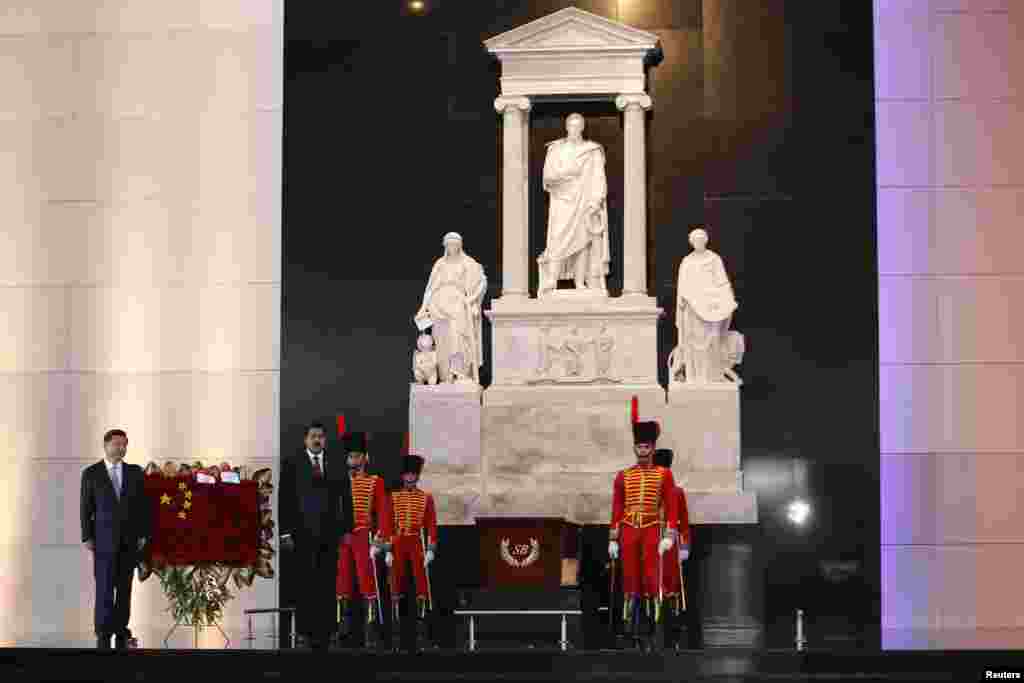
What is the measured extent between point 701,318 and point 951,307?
2244mm

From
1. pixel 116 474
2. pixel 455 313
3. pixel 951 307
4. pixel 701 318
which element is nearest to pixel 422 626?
pixel 116 474

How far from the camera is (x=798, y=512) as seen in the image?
13969 millimetres

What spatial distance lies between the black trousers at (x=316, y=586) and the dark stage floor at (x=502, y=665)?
1075 millimetres

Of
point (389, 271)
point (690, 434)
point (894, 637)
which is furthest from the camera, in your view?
point (389, 271)

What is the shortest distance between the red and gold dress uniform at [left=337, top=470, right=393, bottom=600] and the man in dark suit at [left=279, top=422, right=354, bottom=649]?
0.61m

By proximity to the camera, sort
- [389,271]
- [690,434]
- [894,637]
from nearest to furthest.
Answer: [894,637]
[690,434]
[389,271]

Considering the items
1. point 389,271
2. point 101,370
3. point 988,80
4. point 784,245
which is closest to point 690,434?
point 784,245

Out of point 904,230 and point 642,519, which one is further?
point 904,230

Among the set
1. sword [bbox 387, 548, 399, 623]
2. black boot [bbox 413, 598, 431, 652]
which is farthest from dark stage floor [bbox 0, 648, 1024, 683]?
sword [bbox 387, 548, 399, 623]

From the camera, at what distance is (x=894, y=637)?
11.9 m

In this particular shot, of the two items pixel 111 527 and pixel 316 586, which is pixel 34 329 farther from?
pixel 316 586

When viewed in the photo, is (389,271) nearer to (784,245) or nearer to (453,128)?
(453,128)

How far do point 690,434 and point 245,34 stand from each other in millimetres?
5281

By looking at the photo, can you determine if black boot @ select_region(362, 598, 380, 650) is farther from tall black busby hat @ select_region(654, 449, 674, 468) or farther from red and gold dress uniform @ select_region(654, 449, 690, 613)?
tall black busby hat @ select_region(654, 449, 674, 468)
